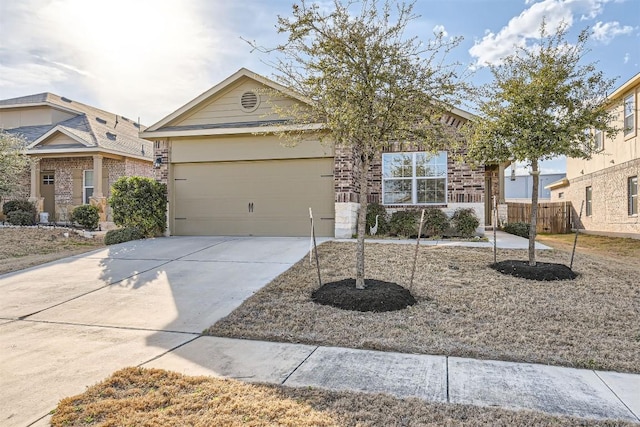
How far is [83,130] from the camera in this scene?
18719mm

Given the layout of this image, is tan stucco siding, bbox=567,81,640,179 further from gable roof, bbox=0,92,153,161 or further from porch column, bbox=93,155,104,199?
gable roof, bbox=0,92,153,161

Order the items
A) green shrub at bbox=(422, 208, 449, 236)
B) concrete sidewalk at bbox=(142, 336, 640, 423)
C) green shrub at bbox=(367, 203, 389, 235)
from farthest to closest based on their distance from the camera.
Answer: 1. green shrub at bbox=(367, 203, 389, 235)
2. green shrub at bbox=(422, 208, 449, 236)
3. concrete sidewalk at bbox=(142, 336, 640, 423)

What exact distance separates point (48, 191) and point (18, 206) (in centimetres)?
253

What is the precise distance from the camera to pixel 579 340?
4688 mm

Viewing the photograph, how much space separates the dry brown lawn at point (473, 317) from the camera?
4453 mm

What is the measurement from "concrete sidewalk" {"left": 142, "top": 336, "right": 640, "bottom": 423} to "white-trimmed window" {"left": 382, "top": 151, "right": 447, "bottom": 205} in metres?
8.88

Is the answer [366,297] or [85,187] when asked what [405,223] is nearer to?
[366,297]

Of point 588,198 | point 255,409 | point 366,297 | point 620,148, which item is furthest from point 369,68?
point 588,198

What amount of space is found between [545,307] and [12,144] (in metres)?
18.1

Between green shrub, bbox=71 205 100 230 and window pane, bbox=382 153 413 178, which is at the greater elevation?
window pane, bbox=382 153 413 178

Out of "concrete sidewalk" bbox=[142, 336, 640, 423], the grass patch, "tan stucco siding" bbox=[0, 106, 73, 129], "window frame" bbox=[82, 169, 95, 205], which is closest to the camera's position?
"concrete sidewalk" bbox=[142, 336, 640, 423]

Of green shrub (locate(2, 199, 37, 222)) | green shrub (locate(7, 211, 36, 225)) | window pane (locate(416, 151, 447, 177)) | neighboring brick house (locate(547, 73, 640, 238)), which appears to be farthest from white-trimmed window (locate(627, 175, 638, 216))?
green shrub (locate(2, 199, 37, 222))

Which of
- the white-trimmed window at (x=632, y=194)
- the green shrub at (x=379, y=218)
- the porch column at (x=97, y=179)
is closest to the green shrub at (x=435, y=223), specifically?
the green shrub at (x=379, y=218)

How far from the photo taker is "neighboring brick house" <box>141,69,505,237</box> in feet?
39.8
